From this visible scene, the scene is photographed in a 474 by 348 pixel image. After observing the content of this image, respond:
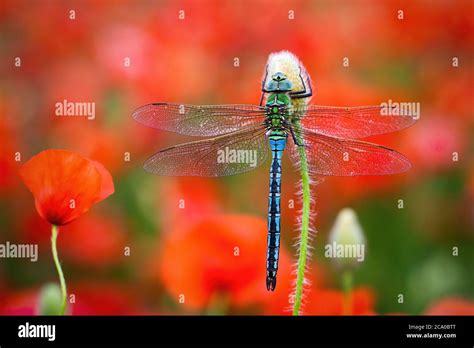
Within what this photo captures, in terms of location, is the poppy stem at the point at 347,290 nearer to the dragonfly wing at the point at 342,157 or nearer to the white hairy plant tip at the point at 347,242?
the white hairy plant tip at the point at 347,242

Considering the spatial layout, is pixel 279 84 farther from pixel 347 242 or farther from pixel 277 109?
pixel 347 242

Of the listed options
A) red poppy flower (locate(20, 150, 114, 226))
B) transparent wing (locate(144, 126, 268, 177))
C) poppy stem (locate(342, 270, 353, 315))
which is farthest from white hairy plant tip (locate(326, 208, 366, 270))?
red poppy flower (locate(20, 150, 114, 226))

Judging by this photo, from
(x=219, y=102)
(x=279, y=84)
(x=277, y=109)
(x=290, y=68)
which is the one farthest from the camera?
(x=219, y=102)

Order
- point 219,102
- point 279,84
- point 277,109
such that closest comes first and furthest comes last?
1. point 279,84
2. point 277,109
3. point 219,102

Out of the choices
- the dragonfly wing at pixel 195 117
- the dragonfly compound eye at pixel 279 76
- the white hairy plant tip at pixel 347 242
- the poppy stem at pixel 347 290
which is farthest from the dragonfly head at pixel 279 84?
the poppy stem at pixel 347 290

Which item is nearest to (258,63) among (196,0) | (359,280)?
(196,0)

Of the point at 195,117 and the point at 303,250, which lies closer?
the point at 303,250

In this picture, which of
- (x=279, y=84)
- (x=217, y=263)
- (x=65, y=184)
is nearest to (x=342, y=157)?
(x=279, y=84)

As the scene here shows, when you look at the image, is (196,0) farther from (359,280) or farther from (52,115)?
(359,280)
